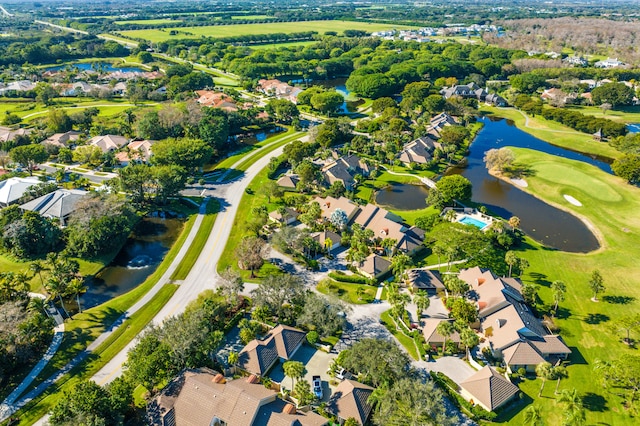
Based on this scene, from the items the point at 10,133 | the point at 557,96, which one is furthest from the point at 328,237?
the point at 557,96

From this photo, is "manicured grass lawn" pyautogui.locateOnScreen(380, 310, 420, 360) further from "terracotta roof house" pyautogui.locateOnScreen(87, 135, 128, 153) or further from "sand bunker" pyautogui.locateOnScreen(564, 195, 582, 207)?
"terracotta roof house" pyautogui.locateOnScreen(87, 135, 128, 153)

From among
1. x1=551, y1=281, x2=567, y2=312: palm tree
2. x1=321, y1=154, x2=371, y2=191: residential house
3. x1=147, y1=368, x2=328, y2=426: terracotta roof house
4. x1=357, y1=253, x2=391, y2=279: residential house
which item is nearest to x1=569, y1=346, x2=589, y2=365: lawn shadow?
x1=551, y1=281, x2=567, y2=312: palm tree

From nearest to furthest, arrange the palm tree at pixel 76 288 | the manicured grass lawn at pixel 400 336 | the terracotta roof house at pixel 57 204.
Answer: the manicured grass lawn at pixel 400 336, the palm tree at pixel 76 288, the terracotta roof house at pixel 57 204

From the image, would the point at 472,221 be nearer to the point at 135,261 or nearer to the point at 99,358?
the point at 135,261

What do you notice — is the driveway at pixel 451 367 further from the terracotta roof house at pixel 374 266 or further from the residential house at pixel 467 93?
the residential house at pixel 467 93

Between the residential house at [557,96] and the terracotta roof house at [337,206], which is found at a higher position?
the residential house at [557,96]

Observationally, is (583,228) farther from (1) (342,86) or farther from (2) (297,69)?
(2) (297,69)

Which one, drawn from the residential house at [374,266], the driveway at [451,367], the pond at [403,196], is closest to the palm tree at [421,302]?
the driveway at [451,367]
